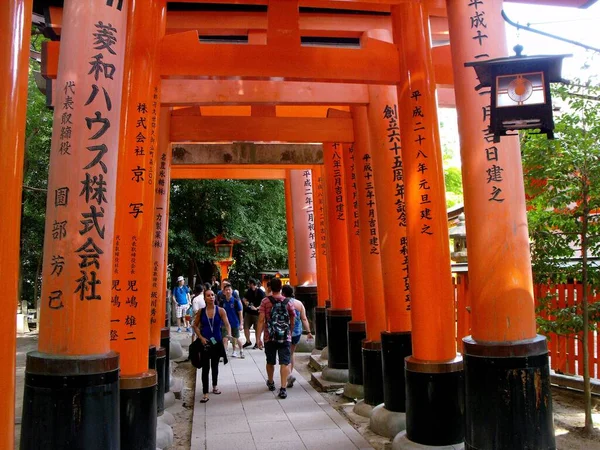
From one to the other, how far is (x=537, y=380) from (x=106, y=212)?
3431mm

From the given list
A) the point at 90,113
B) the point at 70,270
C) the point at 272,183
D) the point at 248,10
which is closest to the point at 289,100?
the point at 248,10

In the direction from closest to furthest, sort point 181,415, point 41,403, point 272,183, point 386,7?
point 41,403, point 386,7, point 181,415, point 272,183

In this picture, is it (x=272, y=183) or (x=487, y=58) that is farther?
(x=272, y=183)

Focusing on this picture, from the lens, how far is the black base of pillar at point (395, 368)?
241 inches

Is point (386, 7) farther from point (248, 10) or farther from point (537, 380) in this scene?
point (537, 380)

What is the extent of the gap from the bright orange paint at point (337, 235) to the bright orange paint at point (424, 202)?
4.01 meters

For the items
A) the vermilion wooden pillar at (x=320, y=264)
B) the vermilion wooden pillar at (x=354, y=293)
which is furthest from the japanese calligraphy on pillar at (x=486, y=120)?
the vermilion wooden pillar at (x=320, y=264)

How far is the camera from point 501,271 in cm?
444

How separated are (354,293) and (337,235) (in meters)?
1.61

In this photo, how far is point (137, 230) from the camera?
5316mm

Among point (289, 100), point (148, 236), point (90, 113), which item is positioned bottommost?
point (148, 236)

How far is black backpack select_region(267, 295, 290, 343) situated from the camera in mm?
7836

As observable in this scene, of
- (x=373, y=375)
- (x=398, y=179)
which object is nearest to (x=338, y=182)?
(x=398, y=179)

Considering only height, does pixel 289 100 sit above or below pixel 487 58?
above
